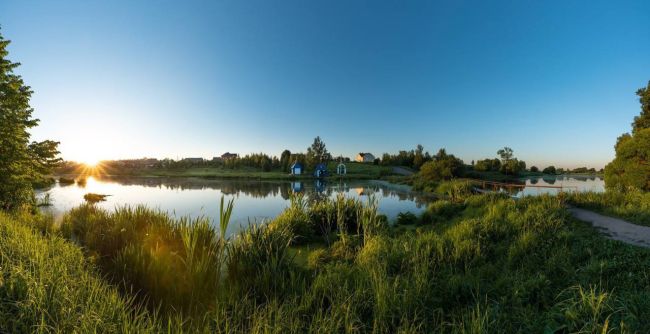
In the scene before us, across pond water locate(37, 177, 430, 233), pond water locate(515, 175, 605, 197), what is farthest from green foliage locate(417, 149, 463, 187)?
pond water locate(515, 175, 605, 197)

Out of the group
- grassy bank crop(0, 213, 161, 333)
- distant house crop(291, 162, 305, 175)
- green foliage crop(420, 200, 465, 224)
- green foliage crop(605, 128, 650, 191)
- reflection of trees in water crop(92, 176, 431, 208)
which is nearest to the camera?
grassy bank crop(0, 213, 161, 333)

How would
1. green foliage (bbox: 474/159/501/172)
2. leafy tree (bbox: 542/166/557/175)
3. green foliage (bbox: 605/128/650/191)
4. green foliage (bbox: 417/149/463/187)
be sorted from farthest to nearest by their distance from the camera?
leafy tree (bbox: 542/166/557/175)
green foliage (bbox: 474/159/501/172)
green foliage (bbox: 417/149/463/187)
green foliage (bbox: 605/128/650/191)

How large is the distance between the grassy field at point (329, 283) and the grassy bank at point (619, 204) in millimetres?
3611

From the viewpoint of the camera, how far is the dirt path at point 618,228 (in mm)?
6858

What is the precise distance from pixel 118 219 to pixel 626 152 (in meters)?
23.7

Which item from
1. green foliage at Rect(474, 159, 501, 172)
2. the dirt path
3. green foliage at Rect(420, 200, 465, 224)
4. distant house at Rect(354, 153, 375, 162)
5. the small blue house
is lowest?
green foliage at Rect(420, 200, 465, 224)

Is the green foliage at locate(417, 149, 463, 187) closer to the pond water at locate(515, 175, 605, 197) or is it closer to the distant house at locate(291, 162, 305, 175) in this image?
the pond water at locate(515, 175, 605, 197)

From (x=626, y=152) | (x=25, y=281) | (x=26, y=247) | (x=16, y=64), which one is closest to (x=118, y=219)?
(x=26, y=247)

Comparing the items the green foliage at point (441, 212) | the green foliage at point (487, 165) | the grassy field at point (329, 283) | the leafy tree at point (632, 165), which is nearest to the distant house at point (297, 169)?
the green foliage at point (487, 165)

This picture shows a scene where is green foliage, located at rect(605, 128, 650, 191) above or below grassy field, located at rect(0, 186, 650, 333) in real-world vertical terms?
above

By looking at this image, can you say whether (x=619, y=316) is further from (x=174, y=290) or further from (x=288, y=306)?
(x=174, y=290)

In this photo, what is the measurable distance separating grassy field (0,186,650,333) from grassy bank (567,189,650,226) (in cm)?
361

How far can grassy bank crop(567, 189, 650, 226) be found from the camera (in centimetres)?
908

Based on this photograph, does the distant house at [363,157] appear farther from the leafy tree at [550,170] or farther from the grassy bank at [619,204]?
the grassy bank at [619,204]
